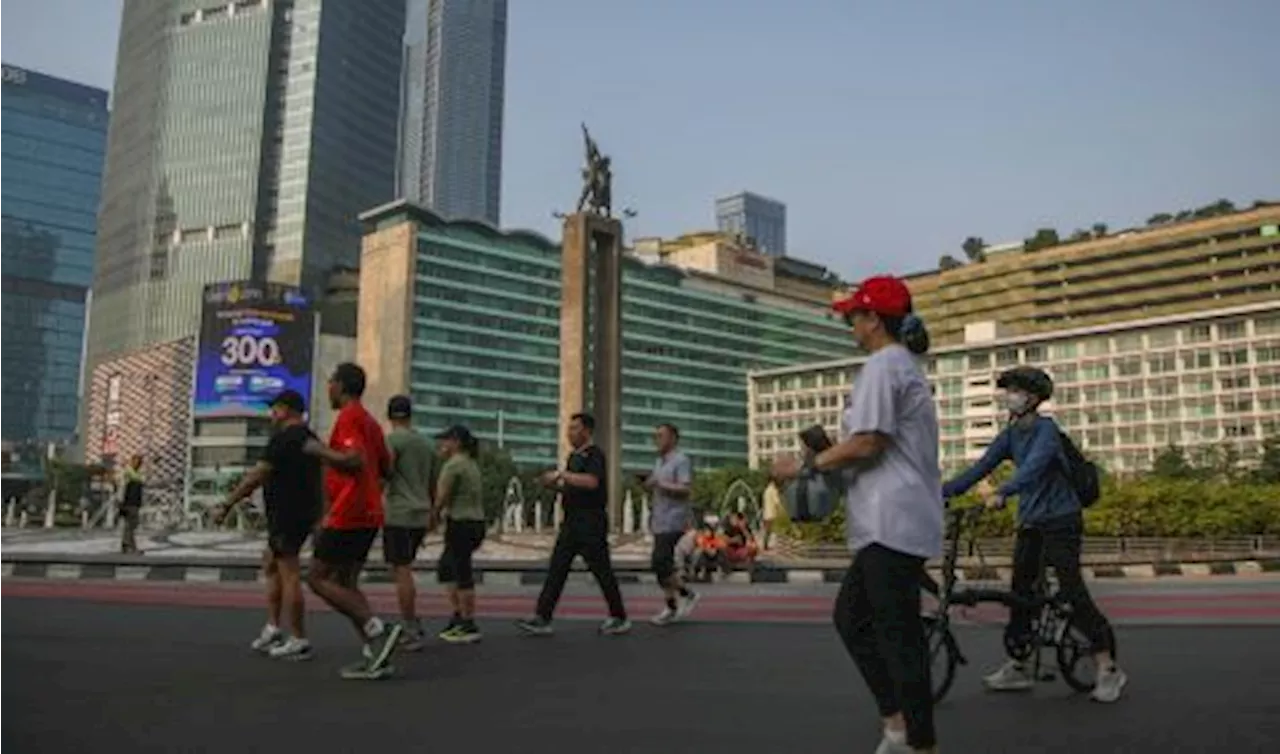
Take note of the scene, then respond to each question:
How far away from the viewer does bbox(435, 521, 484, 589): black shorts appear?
28.9 ft

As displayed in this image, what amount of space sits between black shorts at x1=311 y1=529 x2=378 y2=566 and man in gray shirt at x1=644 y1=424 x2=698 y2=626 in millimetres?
3909

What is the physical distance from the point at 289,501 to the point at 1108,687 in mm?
5060

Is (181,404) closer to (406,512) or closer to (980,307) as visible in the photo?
(980,307)

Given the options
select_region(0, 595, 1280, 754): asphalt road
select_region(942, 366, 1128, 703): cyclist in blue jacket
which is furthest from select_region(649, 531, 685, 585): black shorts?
select_region(942, 366, 1128, 703): cyclist in blue jacket

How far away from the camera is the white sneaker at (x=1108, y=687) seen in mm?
5629

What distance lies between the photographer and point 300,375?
101000mm

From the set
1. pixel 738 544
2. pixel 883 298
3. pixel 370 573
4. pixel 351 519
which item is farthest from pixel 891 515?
pixel 370 573

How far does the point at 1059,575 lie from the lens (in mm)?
5996

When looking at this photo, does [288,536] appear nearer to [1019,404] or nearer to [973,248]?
[1019,404]

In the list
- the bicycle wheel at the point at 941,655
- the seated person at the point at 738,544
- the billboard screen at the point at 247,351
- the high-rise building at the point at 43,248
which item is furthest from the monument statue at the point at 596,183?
the high-rise building at the point at 43,248

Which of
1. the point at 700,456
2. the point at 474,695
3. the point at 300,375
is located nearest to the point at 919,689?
the point at 474,695

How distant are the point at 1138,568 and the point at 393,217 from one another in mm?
98259

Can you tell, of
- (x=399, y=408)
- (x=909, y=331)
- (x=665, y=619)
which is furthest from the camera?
(x=665, y=619)

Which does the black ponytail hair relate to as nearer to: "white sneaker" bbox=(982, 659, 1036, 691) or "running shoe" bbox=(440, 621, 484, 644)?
"white sneaker" bbox=(982, 659, 1036, 691)
